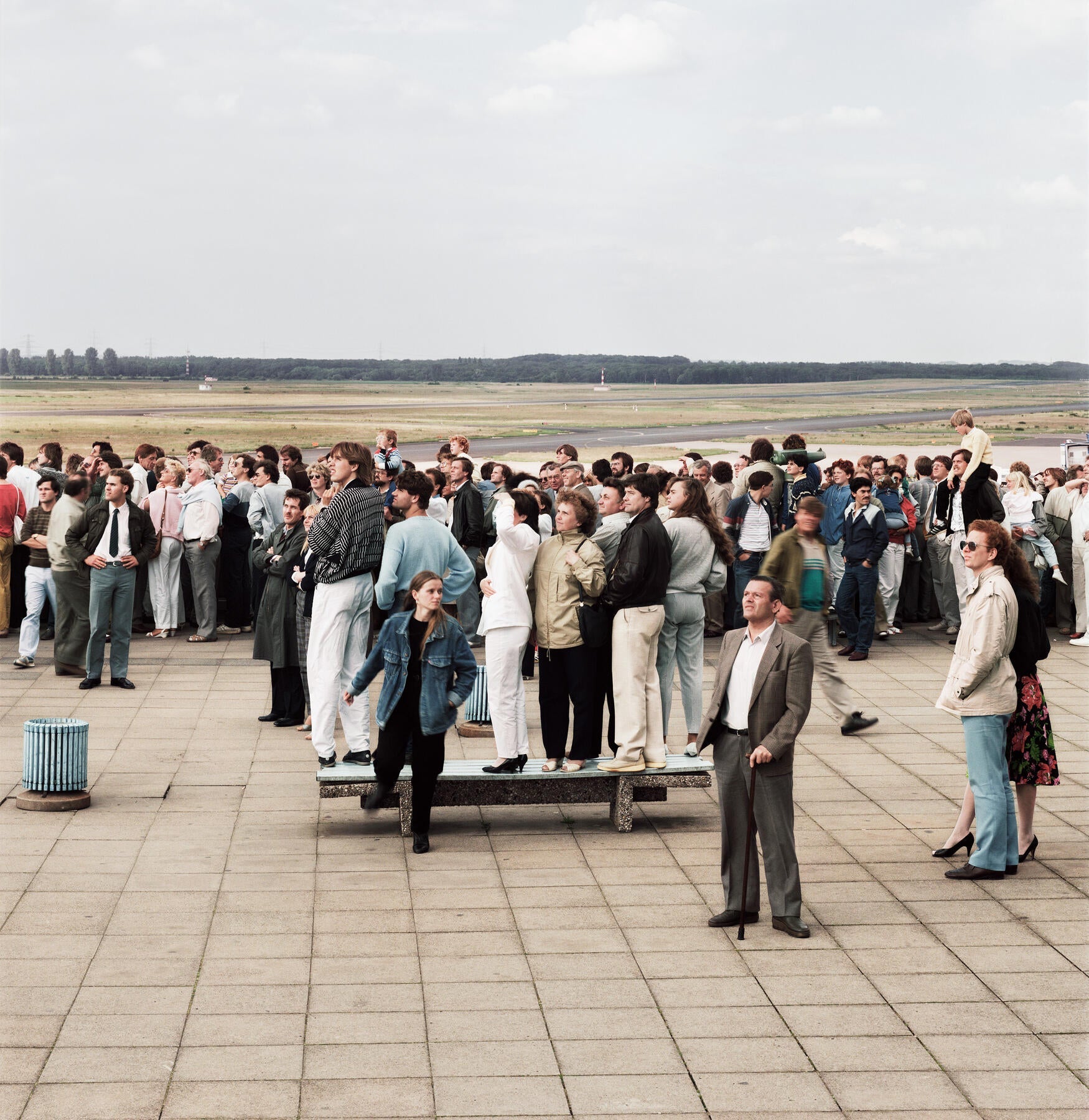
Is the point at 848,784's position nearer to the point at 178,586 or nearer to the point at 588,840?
the point at 588,840

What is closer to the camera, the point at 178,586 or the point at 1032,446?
the point at 178,586

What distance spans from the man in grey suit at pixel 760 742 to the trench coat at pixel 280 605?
489 cm

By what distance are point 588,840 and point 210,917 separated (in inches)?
97.6

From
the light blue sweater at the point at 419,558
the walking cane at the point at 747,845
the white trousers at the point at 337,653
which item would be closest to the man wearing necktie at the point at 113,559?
the white trousers at the point at 337,653

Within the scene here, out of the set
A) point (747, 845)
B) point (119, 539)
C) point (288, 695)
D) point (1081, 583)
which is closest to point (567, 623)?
Result: point (747, 845)

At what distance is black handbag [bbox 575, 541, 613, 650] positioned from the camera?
349 inches

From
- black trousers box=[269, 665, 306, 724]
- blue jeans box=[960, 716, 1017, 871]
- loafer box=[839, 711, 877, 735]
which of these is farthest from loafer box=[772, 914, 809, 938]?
black trousers box=[269, 665, 306, 724]

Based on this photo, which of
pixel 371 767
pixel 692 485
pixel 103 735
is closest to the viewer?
pixel 371 767

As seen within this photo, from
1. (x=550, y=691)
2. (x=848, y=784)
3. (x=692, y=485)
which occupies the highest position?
(x=692, y=485)

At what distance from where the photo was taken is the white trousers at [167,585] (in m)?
15.9

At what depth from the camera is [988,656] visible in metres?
7.72

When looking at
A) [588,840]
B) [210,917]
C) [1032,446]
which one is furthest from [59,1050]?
[1032,446]

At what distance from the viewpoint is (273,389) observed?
131625 millimetres

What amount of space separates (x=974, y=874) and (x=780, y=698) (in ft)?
6.53
